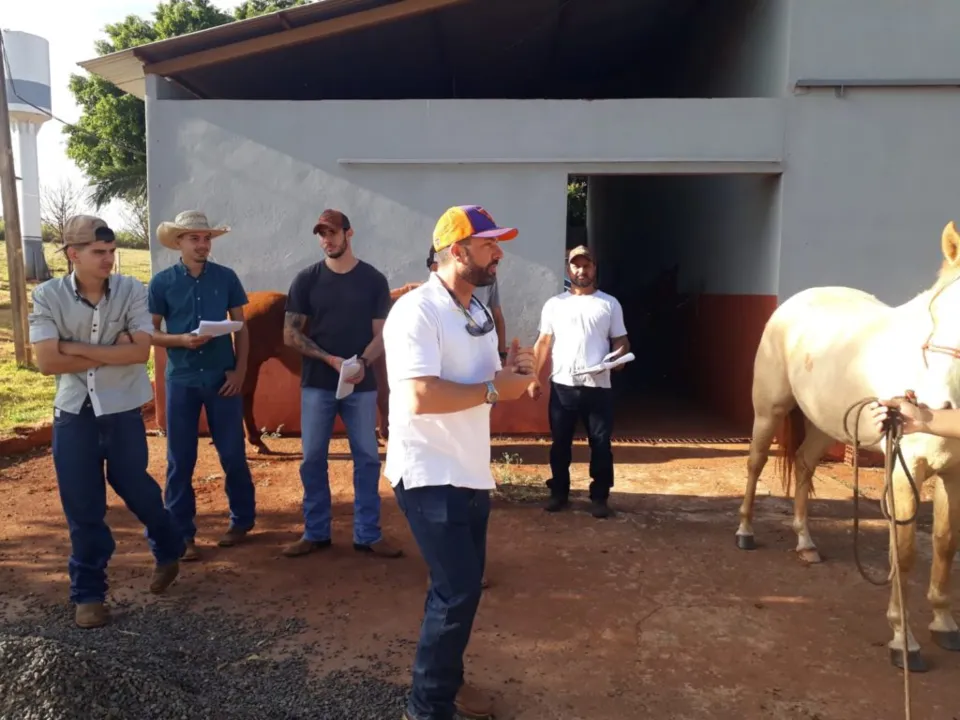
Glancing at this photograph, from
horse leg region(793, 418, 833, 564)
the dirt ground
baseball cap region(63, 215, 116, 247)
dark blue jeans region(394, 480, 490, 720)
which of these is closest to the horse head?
the dirt ground

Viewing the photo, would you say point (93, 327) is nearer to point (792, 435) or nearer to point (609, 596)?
point (609, 596)

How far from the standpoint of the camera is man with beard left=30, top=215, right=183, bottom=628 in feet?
11.1

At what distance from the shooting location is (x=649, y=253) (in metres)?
13.1

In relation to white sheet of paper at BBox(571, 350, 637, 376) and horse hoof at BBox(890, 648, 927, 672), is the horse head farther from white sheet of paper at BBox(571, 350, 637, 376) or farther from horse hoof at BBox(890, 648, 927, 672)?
white sheet of paper at BBox(571, 350, 637, 376)

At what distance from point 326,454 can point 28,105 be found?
1883 cm

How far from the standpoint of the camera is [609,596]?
13.0 feet

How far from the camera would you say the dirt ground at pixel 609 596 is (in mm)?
3051

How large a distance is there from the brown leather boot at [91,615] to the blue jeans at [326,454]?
1178 millimetres

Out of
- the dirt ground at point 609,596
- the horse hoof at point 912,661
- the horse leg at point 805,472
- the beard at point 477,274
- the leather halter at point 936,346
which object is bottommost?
the dirt ground at point 609,596

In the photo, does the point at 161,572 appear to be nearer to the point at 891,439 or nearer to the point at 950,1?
the point at 891,439

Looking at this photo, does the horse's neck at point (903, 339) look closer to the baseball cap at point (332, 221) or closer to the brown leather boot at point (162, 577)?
the baseball cap at point (332, 221)

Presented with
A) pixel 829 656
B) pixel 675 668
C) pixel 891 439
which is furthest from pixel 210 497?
pixel 891 439

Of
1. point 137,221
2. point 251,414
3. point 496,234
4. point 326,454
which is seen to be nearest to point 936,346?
point 496,234

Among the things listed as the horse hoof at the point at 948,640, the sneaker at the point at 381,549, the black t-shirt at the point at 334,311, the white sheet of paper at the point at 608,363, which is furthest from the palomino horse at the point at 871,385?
the black t-shirt at the point at 334,311
